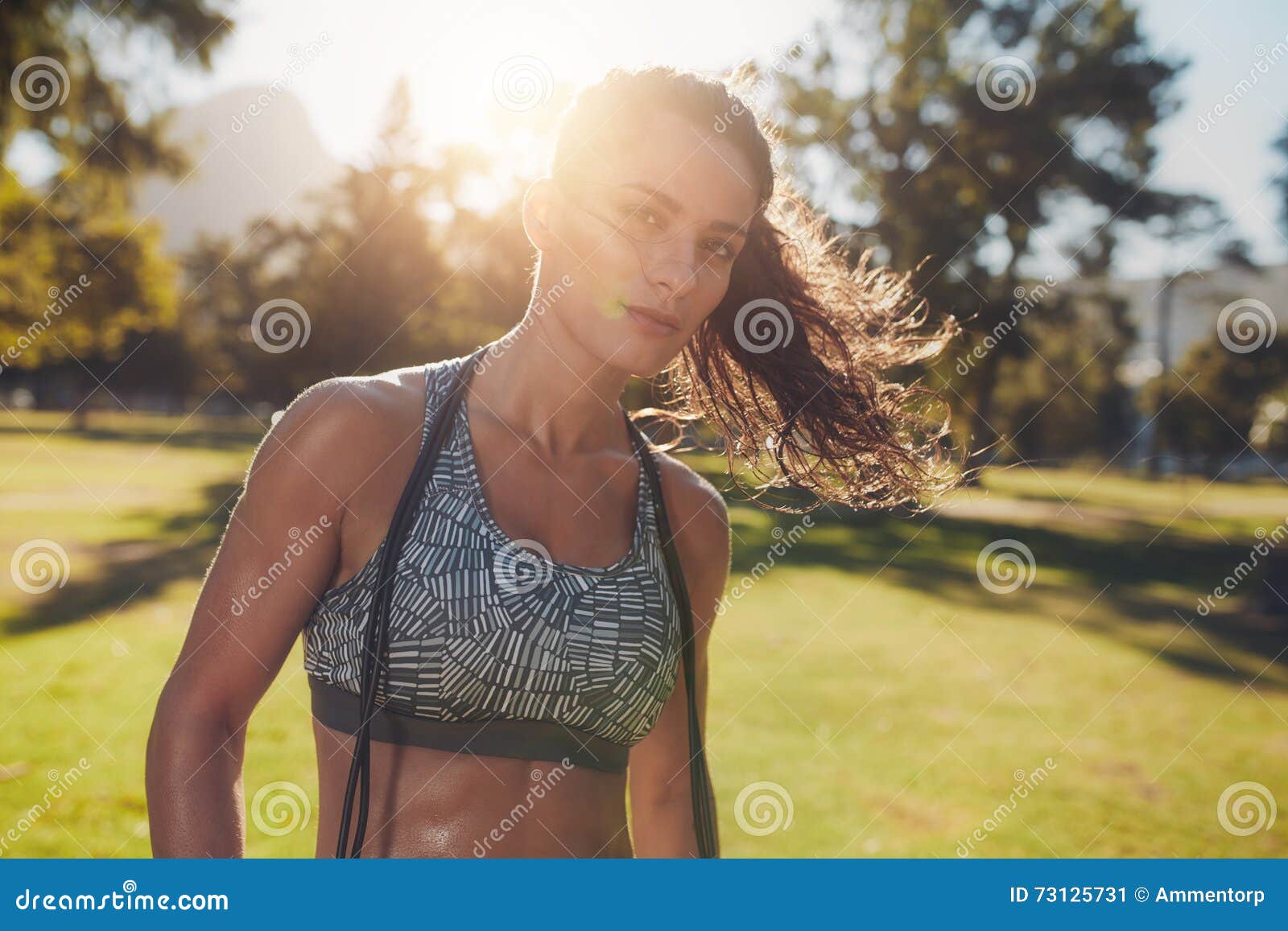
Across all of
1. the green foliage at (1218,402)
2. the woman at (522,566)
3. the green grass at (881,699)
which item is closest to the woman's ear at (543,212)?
the woman at (522,566)

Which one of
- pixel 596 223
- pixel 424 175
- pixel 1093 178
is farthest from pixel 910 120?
pixel 596 223

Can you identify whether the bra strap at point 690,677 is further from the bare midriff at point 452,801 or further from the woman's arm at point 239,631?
the woman's arm at point 239,631

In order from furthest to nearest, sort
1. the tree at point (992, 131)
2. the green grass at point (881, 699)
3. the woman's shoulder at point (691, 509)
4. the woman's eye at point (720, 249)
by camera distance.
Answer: the tree at point (992, 131) < the green grass at point (881, 699) < the woman's shoulder at point (691, 509) < the woman's eye at point (720, 249)

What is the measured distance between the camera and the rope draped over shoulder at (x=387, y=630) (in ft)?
6.02

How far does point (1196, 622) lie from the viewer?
13.4m

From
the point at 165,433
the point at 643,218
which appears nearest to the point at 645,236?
the point at 643,218

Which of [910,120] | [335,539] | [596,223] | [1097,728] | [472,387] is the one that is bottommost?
[1097,728]

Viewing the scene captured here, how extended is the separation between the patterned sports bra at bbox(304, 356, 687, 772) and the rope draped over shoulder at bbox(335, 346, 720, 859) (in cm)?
1

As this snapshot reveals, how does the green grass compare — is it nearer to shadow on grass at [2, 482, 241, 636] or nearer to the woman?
shadow on grass at [2, 482, 241, 636]

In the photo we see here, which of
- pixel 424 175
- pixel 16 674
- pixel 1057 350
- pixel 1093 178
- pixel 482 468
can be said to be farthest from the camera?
pixel 1057 350

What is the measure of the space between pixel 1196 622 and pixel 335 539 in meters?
13.8

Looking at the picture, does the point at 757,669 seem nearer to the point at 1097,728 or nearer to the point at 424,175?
the point at 1097,728

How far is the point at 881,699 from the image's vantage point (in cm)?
867

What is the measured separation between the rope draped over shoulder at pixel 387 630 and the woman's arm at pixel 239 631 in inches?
4.5
